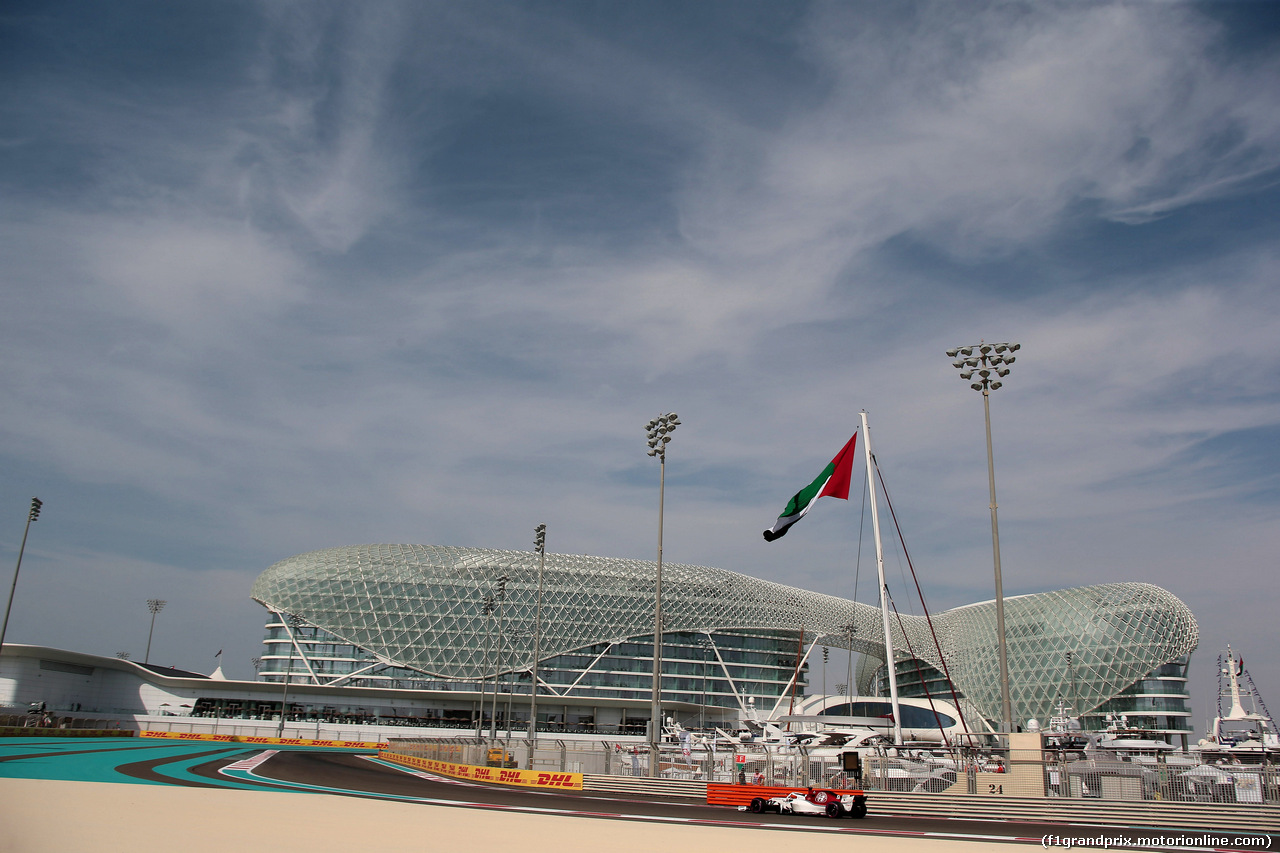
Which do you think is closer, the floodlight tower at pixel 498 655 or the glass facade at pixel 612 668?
the floodlight tower at pixel 498 655

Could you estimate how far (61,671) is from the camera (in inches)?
3364

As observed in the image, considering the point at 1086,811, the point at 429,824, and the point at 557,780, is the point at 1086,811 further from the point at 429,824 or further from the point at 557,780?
the point at 557,780

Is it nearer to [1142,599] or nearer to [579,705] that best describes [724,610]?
[579,705]

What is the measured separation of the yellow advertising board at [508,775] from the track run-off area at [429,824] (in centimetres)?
190

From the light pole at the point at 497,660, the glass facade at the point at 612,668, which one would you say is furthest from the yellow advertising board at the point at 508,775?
the glass facade at the point at 612,668

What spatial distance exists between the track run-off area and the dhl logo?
73.3 inches

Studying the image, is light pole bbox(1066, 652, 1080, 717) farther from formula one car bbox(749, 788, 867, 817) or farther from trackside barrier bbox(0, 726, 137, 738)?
trackside barrier bbox(0, 726, 137, 738)

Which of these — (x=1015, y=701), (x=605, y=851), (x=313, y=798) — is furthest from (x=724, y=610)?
(x=605, y=851)

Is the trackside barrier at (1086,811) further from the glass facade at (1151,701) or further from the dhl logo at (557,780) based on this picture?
the glass facade at (1151,701)

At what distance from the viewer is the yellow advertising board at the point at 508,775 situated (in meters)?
31.7

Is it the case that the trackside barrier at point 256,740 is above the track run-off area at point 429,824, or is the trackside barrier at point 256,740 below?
below

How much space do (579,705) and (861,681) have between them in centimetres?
6034

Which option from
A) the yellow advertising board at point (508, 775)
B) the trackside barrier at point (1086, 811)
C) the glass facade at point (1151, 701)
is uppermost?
the glass facade at point (1151, 701)

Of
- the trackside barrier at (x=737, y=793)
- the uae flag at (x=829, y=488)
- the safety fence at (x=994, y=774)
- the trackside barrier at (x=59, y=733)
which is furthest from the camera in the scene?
the trackside barrier at (x=59, y=733)
